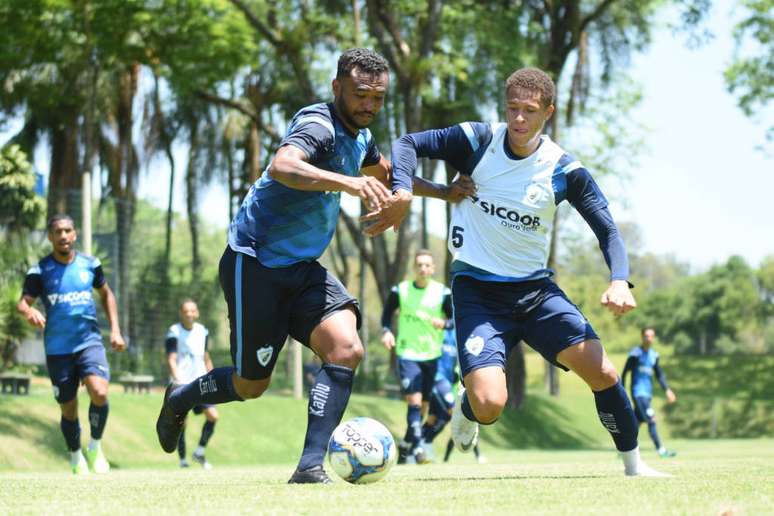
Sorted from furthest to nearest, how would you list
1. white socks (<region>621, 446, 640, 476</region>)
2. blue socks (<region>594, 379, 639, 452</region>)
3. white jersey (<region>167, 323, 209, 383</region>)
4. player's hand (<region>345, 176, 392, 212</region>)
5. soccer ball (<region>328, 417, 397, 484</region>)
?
white jersey (<region>167, 323, 209, 383</region>), white socks (<region>621, 446, 640, 476</region>), blue socks (<region>594, 379, 639, 452</region>), soccer ball (<region>328, 417, 397, 484</region>), player's hand (<region>345, 176, 392, 212</region>)

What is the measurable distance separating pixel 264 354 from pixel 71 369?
529 cm

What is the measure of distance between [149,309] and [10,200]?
4753mm

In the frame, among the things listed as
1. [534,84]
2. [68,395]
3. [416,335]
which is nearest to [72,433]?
[68,395]

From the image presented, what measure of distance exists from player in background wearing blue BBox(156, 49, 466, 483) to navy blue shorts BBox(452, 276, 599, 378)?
0.76 m

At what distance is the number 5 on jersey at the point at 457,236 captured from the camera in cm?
762

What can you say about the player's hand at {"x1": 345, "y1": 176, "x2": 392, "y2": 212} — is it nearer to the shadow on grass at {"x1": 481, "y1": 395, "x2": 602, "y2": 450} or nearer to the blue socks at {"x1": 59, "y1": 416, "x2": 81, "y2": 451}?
the blue socks at {"x1": 59, "y1": 416, "x2": 81, "y2": 451}

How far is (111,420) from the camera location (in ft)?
59.1

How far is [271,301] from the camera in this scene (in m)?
6.92

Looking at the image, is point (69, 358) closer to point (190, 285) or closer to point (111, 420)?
point (111, 420)

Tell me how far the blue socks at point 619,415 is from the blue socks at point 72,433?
20.9 ft

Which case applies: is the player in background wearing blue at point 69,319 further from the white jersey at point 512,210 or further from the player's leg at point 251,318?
the white jersey at point 512,210

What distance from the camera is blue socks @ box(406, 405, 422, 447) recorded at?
51.5ft

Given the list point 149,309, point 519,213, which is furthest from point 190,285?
point 519,213

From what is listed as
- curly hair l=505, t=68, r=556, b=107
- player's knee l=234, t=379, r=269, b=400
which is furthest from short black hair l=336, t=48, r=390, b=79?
player's knee l=234, t=379, r=269, b=400
